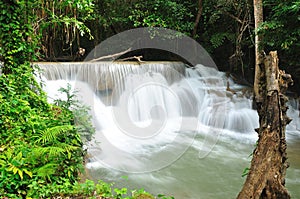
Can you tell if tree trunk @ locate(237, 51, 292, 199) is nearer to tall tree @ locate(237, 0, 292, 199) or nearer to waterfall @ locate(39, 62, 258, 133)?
tall tree @ locate(237, 0, 292, 199)

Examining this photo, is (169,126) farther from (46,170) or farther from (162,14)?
(46,170)

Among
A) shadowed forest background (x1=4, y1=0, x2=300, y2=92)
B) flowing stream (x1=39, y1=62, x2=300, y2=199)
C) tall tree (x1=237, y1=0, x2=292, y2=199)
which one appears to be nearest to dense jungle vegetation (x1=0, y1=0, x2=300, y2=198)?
shadowed forest background (x1=4, y1=0, x2=300, y2=92)

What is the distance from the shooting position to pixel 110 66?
7.93m

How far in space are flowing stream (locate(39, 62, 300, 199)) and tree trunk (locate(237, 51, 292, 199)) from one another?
169 centimetres

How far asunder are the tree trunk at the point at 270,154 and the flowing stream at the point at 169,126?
5.53 feet

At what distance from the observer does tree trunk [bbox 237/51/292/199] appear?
2344 mm

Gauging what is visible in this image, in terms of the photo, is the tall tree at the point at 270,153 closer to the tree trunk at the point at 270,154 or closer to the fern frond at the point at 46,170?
the tree trunk at the point at 270,154

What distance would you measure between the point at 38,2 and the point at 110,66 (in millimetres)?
3715

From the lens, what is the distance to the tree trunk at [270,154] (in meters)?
2.34

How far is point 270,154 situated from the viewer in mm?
2391

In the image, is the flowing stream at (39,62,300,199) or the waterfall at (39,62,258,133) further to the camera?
the waterfall at (39,62,258,133)

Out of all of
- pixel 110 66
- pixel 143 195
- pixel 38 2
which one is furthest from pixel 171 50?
pixel 143 195

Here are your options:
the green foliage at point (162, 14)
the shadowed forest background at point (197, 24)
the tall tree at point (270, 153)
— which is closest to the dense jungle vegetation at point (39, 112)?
the shadowed forest background at point (197, 24)

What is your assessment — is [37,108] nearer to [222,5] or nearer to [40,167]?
[40,167]
